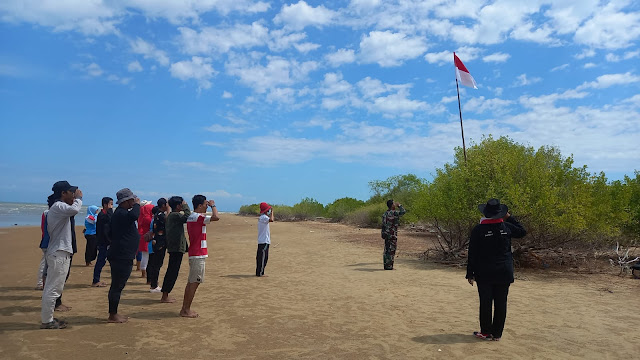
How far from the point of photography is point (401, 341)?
5.77 meters

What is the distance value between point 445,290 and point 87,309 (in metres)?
7.24

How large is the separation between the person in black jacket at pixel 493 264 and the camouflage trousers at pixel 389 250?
6.01 m

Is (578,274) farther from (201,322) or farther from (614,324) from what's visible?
(201,322)

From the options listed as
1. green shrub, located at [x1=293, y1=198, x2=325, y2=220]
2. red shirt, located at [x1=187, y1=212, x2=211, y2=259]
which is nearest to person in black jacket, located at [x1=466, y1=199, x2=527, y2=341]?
red shirt, located at [x1=187, y1=212, x2=211, y2=259]

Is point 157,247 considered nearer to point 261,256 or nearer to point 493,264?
point 261,256

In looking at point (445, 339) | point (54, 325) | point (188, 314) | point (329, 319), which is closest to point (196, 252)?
point (188, 314)

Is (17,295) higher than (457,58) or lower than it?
lower

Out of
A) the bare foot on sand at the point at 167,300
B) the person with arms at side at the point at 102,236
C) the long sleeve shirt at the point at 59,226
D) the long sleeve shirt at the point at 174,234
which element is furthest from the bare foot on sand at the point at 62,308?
the person with arms at side at the point at 102,236

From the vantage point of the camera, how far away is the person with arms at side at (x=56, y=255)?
5836 mm

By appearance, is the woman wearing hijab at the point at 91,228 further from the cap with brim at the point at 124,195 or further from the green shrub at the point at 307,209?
the green shrub at the point at 307,209

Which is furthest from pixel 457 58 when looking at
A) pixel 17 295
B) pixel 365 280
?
pixel 17 295

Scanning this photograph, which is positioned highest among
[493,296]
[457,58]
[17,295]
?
[457,58]

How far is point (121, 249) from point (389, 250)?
7.71 metres

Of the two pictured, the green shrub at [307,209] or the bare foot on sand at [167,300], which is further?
the green shrub at [307,209]
